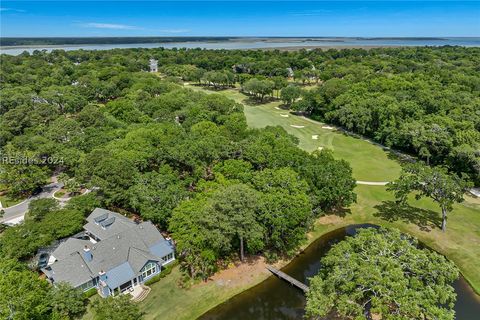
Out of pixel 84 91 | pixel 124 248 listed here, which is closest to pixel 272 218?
pixel 124 248

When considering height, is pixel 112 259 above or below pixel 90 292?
above

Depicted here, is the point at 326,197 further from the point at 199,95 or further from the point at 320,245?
the point at 199,95

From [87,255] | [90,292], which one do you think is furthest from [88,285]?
[87,255]

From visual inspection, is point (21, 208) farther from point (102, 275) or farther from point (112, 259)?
point (102, 275)

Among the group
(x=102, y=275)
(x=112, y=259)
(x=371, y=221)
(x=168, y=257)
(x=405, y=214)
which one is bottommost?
(x=371, y=221)

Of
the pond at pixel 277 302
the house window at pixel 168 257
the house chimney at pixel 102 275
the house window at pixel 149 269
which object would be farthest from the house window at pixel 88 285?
the pond at pixel 277 302

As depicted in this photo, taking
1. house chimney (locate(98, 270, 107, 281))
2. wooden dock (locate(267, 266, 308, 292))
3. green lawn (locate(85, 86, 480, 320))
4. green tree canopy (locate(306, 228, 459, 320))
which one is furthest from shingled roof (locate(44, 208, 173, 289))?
green tree canopy (locate(306, 228, 459, 320))

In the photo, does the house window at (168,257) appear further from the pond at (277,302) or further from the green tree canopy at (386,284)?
the green tree canopy at (386,284)
